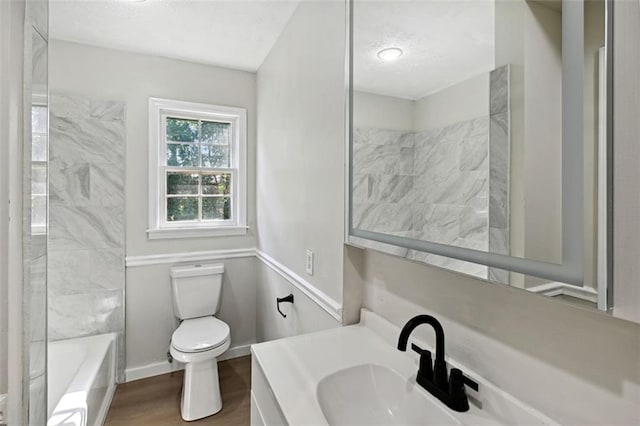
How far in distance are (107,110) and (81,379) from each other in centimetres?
179

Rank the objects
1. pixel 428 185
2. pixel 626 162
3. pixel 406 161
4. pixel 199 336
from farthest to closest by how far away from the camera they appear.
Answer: pixel 199 336 < pixel 406 161 < pixel 428 185 < pixel 626 162

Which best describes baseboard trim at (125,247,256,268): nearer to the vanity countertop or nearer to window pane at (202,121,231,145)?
window pane at (202,121,231,145)

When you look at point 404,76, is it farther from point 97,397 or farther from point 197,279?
point 97,397

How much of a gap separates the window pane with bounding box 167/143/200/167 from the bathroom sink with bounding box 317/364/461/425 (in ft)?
7.24

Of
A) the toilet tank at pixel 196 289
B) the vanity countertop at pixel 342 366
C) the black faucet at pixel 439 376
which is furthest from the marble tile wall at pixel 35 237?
the toilet tank at pixel 196 289

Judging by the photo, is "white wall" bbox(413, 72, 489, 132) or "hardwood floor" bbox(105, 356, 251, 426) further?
"hardwood floor" bbox(105, 356, 251, 426)

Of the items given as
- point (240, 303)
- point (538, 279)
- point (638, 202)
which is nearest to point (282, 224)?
point (240, 303)

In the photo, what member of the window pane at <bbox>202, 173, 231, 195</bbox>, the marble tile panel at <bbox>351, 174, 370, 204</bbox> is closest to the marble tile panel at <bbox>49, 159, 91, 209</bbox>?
the window pane at <bbox>202, 173, 231, 195</bbox>

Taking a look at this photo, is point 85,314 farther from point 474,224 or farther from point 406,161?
point 474,224

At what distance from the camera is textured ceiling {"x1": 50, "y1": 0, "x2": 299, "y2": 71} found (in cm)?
182

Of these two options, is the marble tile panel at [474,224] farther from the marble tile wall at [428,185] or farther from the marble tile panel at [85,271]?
the marble tile panel at [85,271]

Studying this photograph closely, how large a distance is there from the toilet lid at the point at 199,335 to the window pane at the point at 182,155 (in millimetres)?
1270

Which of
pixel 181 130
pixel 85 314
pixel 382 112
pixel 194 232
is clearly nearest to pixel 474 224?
pixel 382 112

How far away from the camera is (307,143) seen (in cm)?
174
